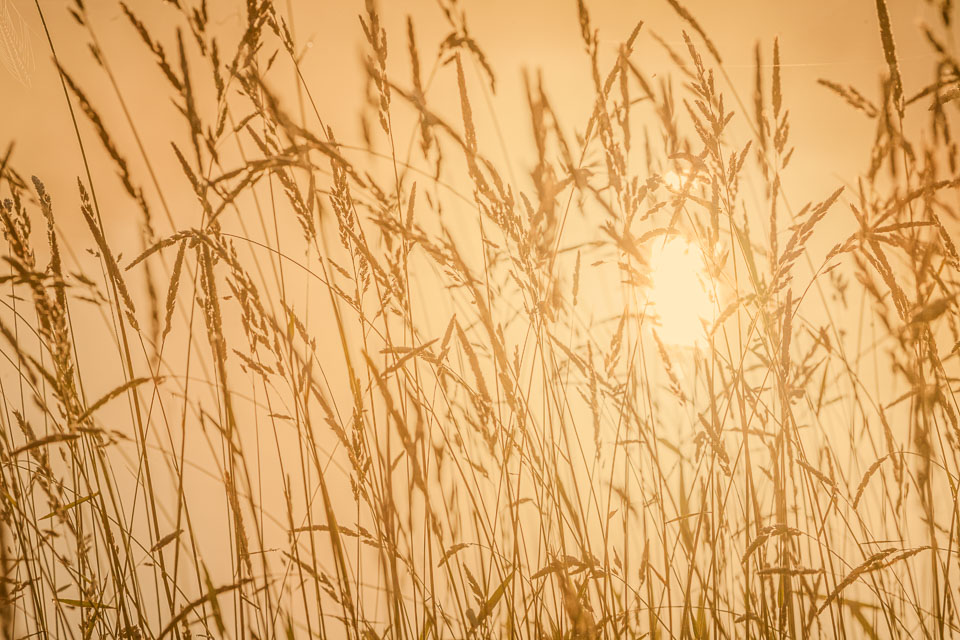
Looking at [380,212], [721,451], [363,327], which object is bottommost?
[721,451]

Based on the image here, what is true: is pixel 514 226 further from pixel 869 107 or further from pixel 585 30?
pixel 869 107

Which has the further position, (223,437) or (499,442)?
(499,442)

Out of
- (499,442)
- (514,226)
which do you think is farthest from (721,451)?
(514,226)

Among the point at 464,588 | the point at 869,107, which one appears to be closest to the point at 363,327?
the point at 464,588

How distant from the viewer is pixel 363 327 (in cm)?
107

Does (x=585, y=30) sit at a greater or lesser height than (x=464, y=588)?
greater

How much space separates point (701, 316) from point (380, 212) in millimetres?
617

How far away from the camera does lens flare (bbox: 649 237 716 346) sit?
1242mm

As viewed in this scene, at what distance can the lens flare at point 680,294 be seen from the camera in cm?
124

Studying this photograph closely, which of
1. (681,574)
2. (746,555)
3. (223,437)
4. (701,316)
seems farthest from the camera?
(681,574)

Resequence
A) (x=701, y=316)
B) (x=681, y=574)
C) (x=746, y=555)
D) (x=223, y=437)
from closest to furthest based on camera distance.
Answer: (x=746, y=555) → (x=223, y=437) → (x=701, y=316) → (x=681, y=574)

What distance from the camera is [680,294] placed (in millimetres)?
1288

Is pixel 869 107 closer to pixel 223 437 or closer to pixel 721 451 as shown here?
pixel 721 451

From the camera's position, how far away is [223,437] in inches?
41.8
